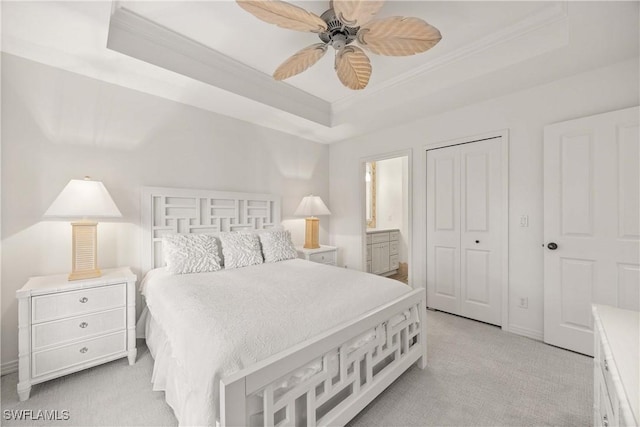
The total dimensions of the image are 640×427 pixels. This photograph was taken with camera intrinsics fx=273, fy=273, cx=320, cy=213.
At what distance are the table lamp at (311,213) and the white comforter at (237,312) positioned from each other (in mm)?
1368

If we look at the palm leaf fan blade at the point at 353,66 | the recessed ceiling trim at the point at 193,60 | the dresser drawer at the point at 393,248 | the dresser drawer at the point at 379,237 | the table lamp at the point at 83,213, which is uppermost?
the recessed ceiling trim at the point at 193,60

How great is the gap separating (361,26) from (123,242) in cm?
271

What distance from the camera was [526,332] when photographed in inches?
105

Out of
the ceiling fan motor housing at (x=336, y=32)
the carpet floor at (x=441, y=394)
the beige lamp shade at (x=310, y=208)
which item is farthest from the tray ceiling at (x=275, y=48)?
the carpet floor at (x=441, y=394)

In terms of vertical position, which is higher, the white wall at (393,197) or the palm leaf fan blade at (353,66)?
the palm leaf fan blade at (353,66)

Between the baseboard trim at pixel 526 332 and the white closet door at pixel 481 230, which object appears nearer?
the baseboard trim at pixel 526 332

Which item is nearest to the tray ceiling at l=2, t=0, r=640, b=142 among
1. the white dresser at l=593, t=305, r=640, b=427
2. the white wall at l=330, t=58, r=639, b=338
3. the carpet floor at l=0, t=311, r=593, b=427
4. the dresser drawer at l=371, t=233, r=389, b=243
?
the white wall at l=330, t=58, r=639, b=338

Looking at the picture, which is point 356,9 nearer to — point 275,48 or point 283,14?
point 283,14

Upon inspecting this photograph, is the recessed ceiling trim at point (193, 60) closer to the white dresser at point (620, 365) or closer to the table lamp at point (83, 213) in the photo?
the table lamp at point (83, 213)

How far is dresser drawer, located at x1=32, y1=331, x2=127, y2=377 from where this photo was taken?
1.83 metres

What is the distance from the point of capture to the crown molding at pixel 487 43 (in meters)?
1.98

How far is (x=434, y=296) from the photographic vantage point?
3404 millimetres

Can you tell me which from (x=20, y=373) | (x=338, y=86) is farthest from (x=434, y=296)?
(x=20, y=373)

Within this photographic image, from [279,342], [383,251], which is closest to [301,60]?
[279,342]
